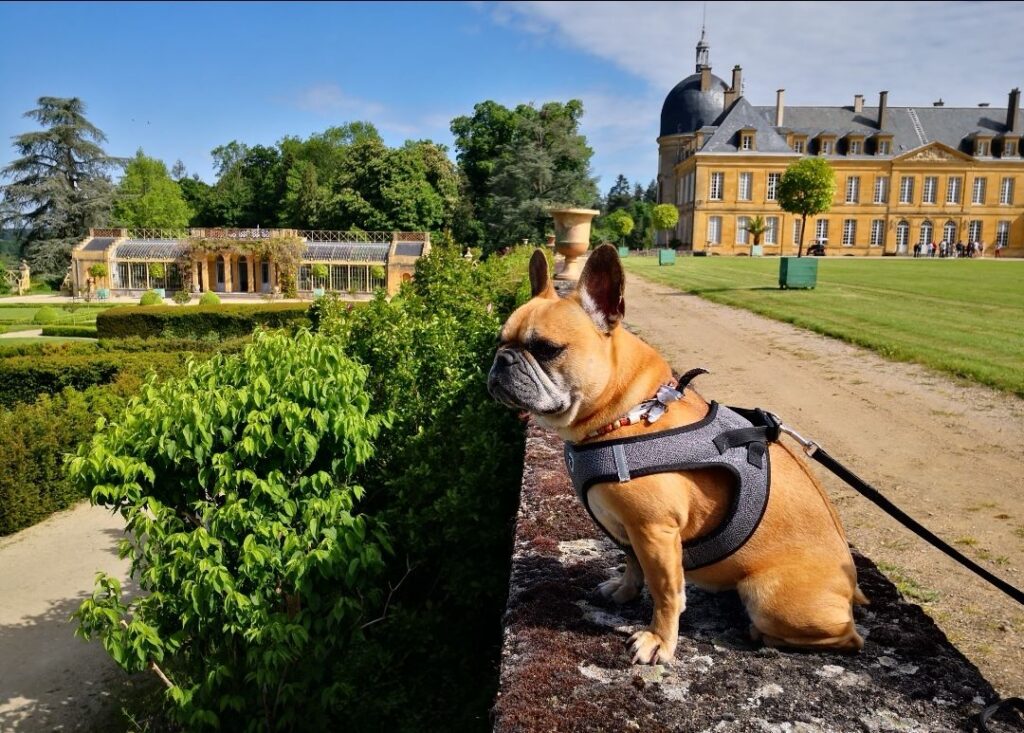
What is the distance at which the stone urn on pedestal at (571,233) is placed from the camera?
53.0 feet

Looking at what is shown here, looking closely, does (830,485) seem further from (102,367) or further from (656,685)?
(102,367)

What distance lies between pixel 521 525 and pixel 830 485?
4.36 meters

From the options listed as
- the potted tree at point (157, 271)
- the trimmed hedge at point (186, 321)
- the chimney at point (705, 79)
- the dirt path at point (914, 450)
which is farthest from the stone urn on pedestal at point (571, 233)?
the chimney at point (705, 79)

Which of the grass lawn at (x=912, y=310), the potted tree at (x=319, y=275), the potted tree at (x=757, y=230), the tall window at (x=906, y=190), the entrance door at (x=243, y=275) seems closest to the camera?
the grass lawn at (x=912, y=310)

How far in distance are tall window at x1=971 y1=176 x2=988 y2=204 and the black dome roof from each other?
97.8 feet

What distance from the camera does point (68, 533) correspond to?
902cm

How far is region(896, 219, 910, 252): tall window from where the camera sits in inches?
2721

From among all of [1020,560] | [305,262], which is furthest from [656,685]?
[305,262]

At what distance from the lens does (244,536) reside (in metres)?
4.27

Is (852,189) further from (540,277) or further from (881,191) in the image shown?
(540,277)

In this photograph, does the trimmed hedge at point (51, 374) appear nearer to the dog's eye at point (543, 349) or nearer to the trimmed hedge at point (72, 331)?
the trimmed hedge at point (72, 331)

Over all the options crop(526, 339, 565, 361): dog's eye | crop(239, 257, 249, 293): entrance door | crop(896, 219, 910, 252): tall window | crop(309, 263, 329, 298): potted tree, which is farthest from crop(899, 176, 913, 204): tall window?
crop(526, 339, 565, 361): dog's eye

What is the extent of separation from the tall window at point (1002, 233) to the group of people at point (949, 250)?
104 inches

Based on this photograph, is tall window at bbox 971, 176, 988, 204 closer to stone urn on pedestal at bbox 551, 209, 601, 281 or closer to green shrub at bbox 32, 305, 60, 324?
stone urn on pedestal at bbox 551, 209, 601, 281
